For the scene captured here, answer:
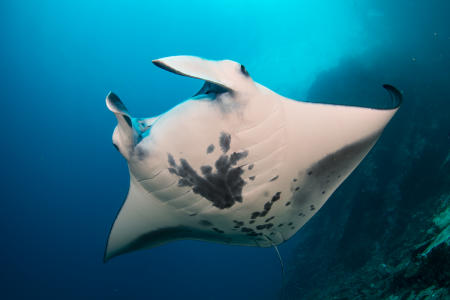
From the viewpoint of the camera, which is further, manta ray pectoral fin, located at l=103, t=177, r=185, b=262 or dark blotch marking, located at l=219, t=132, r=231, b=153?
manta ray pectoral fin, located at l=103, t=177, r=185, b=262

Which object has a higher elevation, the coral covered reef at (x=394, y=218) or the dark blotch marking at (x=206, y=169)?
the dark blotch marking at (x=206, y=169)

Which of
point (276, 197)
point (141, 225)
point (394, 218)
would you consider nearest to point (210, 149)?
point (276, 197)

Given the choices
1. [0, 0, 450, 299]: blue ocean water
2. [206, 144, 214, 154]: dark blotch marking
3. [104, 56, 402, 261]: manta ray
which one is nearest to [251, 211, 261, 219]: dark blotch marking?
[104, 56, 402, 261]: manta ray

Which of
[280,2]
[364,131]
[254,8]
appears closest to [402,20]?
[280,2]

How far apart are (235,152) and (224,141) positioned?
108mm

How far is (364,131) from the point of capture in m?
1.57

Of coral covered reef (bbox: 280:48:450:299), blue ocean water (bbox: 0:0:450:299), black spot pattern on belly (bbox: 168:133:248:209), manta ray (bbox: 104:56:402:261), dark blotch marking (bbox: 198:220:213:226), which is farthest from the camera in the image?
blue ocean water (bbox: 0:0:450:299)

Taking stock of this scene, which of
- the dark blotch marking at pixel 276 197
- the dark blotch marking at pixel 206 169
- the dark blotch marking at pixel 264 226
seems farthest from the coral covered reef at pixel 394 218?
the dark blotch marking at pixel 206 169

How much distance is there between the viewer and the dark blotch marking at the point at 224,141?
4.46 ft

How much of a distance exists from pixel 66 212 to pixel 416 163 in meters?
28.5

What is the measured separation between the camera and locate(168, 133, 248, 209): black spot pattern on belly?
143 centimetres

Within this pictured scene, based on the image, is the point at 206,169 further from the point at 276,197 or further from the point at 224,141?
the point at 276,197

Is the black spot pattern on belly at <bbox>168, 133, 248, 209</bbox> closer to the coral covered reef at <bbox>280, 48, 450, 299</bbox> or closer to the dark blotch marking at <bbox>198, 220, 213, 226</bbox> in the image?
the dark blotch marking at <bbox>198, 220, 213, 226</bbox>

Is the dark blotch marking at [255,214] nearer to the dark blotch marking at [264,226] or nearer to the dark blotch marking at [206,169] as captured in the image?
the dark blotch marking at [264,226]
